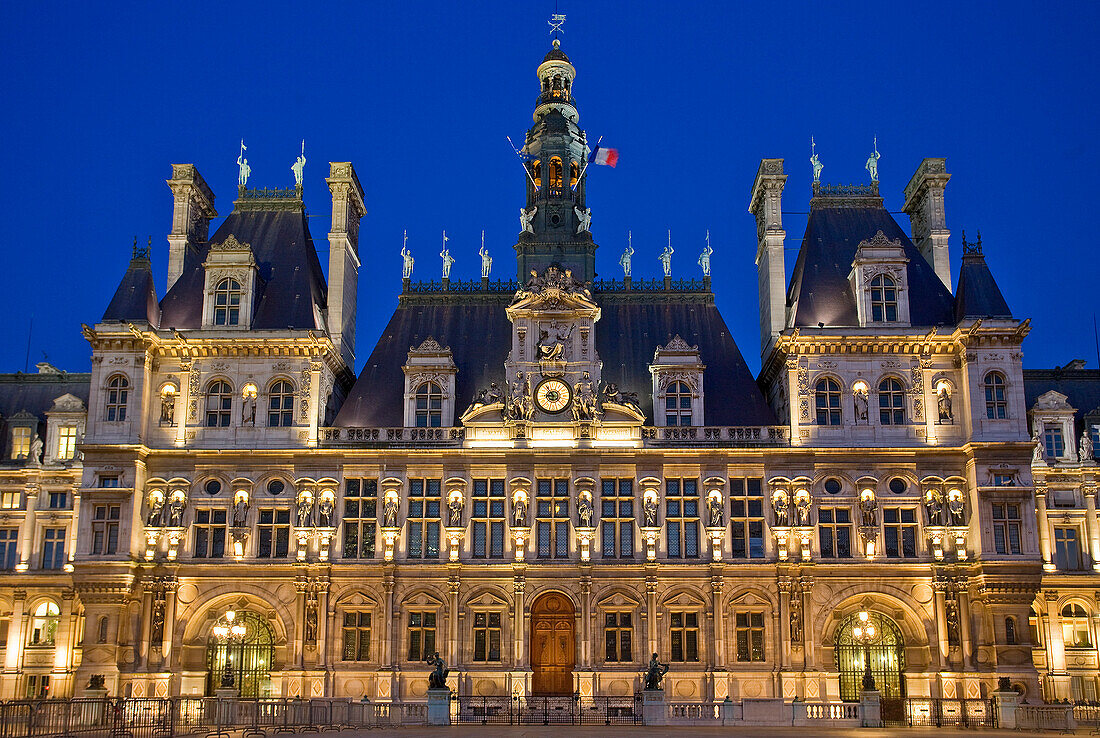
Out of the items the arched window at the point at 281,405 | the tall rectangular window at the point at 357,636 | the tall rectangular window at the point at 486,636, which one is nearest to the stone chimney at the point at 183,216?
the arched window at the point at 281,405

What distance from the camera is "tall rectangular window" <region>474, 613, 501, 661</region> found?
49344mm

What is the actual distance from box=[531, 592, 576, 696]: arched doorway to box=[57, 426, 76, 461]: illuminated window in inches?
1000

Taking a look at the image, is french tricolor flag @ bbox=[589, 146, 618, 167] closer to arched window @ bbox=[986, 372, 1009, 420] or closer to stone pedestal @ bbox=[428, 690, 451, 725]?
arched window @ bbox=[986, 372, 1009, 420]

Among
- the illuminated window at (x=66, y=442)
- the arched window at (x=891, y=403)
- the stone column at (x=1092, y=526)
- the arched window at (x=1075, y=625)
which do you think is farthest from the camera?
the illuminated window at (x=66, y=442)

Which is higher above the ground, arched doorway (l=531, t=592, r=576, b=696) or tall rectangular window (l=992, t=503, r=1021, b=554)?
tall rectangular window (l=992, t=503, r=1021, b=554)

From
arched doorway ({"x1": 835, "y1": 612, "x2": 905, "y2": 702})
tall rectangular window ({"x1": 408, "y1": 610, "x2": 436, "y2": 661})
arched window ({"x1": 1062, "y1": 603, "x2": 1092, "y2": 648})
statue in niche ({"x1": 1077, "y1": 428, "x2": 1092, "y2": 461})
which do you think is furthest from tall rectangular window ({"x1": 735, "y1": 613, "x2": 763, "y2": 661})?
statue in niche ({"x1": 1077, "y1": 428, "x2": 1092, "y2": 461})

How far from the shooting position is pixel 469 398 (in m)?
53.9

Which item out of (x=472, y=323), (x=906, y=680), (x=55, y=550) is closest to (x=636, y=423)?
(x=472, y=323)

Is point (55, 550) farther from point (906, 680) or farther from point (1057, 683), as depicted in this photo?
point (1057, 683)

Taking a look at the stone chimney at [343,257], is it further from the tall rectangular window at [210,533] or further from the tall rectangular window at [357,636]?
the tall rectangular window at [357,636]

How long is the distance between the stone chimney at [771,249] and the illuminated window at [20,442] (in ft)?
123

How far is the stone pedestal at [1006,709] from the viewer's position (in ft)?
138

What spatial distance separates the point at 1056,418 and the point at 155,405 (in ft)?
139

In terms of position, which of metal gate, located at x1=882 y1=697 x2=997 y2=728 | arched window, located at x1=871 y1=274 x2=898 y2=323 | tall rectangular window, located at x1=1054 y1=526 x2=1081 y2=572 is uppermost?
arched window, located at x1=871 y1=274 x2=898 y2=323
